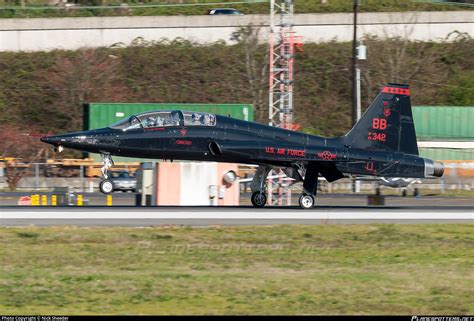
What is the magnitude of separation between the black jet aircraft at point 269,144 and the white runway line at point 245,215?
228cm

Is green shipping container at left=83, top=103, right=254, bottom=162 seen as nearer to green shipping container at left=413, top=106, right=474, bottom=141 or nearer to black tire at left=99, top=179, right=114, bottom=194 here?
green shipping container at left=413, top=106, right=474, bottom=141

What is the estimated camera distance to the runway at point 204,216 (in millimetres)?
23609

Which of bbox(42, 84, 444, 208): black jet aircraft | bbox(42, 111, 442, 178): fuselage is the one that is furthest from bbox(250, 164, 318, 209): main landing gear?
bbox(42, 111, 442, 178): fuselage

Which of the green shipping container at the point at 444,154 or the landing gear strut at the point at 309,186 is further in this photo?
the green shipping container at the point at 444,154

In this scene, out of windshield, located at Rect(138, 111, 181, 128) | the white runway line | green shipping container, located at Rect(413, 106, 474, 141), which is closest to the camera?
the white runway line

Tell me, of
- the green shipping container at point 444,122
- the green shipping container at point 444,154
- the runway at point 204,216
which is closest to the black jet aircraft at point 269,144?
the runway at point 204,216

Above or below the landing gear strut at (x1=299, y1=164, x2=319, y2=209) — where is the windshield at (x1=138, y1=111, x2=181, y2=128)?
above

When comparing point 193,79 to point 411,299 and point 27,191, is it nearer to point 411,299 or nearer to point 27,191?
point 27,191

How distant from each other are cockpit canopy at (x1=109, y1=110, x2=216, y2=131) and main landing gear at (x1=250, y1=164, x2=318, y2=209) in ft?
10.0

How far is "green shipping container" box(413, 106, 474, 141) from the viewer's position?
5806 cm

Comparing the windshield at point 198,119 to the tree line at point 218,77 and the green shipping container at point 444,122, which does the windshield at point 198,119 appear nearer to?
the tree line at point 218,77

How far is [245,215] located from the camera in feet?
85.5

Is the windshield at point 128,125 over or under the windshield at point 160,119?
under

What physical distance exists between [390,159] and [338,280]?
46.8 feet
